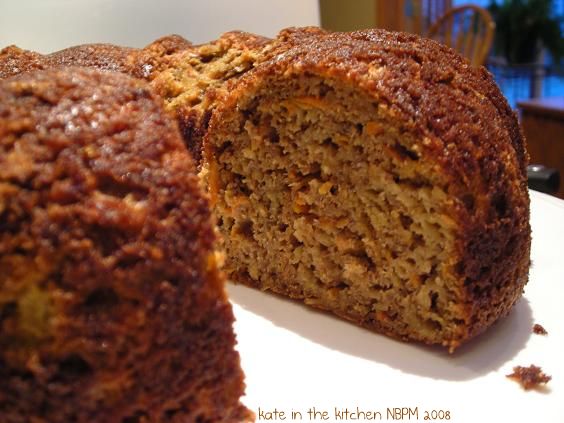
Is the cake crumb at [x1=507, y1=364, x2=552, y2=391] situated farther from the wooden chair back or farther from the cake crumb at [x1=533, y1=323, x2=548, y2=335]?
the wooden chair back

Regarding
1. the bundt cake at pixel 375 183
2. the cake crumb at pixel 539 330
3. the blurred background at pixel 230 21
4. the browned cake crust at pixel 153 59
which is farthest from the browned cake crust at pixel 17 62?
the cake crumb at pixel 539 330

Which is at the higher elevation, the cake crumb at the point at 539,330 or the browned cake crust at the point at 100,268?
the browned cake crust at the point at 100,268

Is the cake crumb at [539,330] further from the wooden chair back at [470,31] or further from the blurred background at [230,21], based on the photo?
the wooden chair back at [470,31]

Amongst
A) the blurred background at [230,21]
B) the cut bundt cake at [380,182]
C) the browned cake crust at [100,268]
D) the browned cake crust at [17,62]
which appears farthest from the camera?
the blurred background at [230,21]

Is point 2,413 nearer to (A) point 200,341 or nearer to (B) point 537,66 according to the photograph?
(A) point 200,341

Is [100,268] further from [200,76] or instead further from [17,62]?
[17,62]

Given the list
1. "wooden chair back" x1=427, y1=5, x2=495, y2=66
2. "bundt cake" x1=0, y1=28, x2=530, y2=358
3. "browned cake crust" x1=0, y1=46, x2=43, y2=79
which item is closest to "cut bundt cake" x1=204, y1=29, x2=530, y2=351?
"bundt cake" x1=0, y1=28, x2=530, y2=358

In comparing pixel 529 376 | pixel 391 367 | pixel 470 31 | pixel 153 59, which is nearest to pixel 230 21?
pixel 153 59
